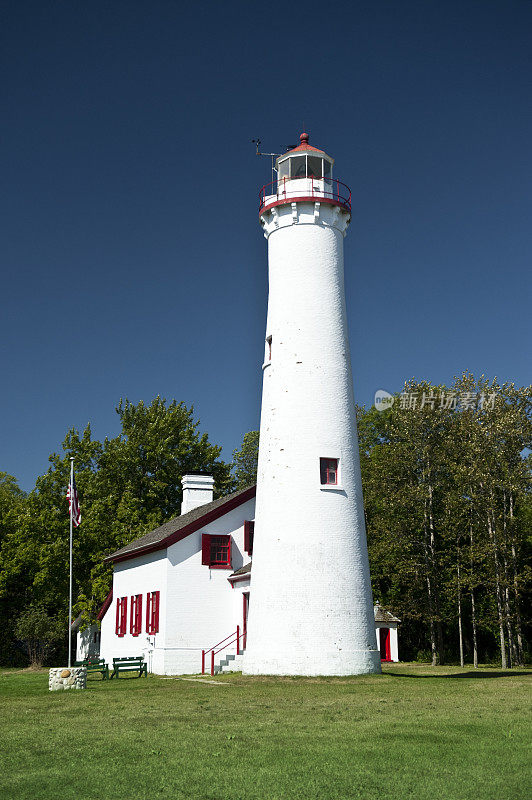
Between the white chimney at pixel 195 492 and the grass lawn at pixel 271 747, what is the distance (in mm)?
17478

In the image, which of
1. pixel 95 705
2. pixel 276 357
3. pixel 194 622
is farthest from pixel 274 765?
pixel 194 622

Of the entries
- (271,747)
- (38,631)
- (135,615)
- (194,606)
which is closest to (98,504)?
(38,631)

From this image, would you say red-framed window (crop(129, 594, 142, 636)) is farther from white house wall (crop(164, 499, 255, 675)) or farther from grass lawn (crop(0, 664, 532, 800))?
grass lawn (crop(0, 664, 532, 800))

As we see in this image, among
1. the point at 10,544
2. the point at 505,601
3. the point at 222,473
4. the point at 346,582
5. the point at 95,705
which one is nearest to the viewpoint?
the point at 95,705

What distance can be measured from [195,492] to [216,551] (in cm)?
711

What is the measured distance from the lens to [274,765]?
28.7 feet

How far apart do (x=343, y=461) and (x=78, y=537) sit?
21.8 meters

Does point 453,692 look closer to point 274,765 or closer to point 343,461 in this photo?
point 343,461

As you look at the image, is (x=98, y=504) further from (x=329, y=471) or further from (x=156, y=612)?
(x=329, y=471)

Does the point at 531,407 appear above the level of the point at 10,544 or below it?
above

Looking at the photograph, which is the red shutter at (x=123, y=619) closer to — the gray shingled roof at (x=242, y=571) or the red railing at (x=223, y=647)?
the red railing at (x=223, y=647)

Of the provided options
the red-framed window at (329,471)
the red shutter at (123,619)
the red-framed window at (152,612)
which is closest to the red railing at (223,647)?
the red-framed window at (152,612)

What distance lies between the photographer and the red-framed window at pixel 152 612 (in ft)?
89.1

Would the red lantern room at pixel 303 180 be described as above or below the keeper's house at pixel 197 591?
above
